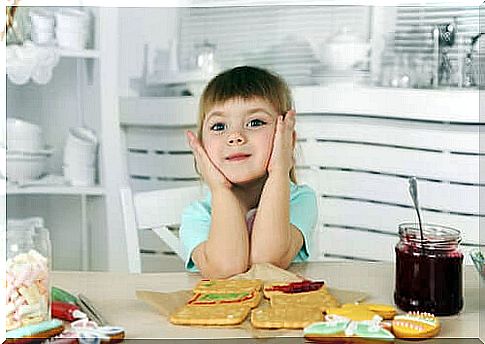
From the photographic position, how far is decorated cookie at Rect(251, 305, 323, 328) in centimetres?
113

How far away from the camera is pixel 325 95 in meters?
1.27

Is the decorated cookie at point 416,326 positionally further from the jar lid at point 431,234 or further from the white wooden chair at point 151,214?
the white wooden chair at point 151,214

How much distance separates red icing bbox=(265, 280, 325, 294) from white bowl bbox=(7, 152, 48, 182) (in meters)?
0.34

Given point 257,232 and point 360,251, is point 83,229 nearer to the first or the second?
point 257,232

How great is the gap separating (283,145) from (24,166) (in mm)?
338

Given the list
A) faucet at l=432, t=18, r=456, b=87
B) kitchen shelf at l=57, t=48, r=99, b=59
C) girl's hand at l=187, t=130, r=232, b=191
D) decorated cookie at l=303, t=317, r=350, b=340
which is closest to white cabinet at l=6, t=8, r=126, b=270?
kitchen shelf at l=57, t=48, r=99, b=59

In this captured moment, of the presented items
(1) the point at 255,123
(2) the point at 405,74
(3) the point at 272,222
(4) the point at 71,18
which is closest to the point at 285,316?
(3) the point at 272,222

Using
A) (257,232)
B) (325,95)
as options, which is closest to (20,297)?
(257,232)

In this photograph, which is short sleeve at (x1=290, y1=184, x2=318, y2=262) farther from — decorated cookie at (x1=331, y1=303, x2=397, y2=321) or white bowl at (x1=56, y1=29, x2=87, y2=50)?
white bowl at (x1=56, y1=29, x2=87, y2=50)

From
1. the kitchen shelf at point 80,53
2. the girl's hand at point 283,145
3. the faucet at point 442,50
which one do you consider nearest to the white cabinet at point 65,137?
the kitchen shelf at point 80,53

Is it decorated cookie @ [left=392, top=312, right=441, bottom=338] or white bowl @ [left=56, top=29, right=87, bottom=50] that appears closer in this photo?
decorated cookie @ [left=392, top=312, right=441, bottom=338]

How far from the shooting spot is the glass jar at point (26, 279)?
1.10 metres

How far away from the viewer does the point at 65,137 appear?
127 cm

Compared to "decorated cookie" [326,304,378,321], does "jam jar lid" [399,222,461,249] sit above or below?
above
